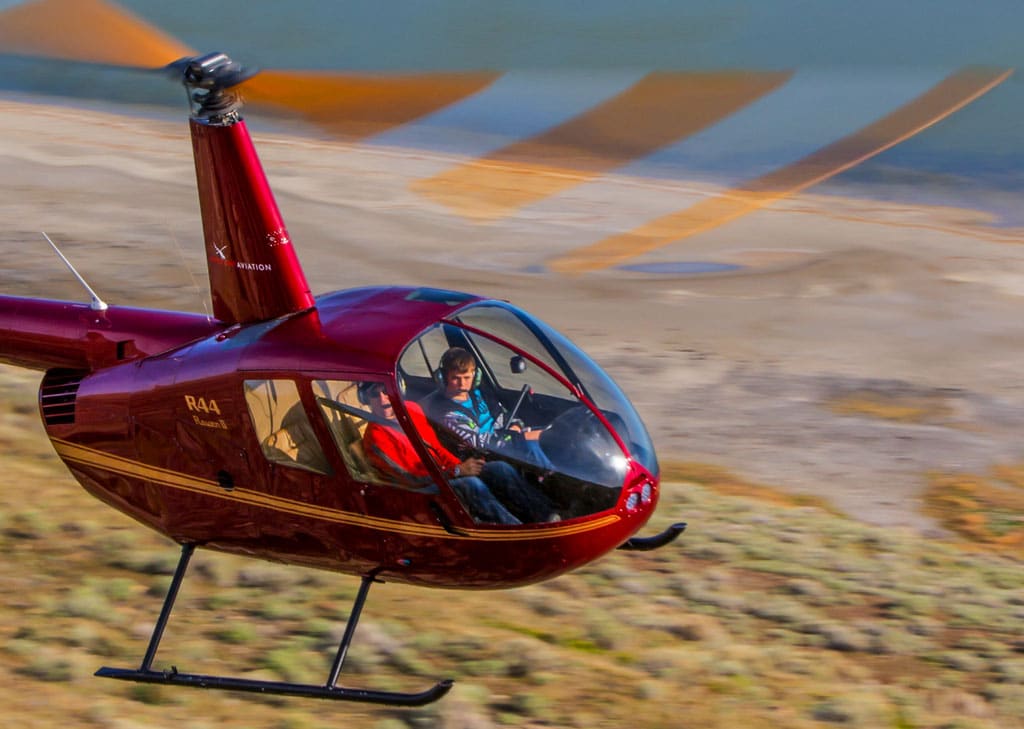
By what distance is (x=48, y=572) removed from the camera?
9859 mm

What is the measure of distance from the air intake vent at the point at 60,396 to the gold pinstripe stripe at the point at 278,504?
6.7 inches

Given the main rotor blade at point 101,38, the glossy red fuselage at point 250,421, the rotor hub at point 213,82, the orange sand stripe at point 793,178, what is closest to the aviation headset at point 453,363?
the glossy red fuselage at point 250,421

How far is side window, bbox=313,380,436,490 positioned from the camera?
7324 millimetres

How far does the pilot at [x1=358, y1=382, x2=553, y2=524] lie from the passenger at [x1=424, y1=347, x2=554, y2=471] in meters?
0.08

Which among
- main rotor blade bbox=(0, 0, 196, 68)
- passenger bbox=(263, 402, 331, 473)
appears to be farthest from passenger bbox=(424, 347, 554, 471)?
main rotor blade bbox=(0, 0, 196, 68)

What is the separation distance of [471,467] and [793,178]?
21827 mm

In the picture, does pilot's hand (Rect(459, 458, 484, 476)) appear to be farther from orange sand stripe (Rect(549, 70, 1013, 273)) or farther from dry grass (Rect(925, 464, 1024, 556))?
orange sand stripe (Rect(549, 70, 1013, 273))

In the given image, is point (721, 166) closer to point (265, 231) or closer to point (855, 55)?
point (855, 55)

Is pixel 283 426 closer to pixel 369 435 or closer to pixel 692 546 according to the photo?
pixel 369 435

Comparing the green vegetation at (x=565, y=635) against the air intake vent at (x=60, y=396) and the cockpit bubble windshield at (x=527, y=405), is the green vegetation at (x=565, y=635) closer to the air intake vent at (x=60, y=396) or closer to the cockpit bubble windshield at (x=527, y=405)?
the air intake vent at (x=60, y=396)

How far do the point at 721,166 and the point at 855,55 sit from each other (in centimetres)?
879

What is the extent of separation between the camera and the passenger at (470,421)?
7.26 m

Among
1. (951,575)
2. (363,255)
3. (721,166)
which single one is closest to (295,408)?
(951,575)

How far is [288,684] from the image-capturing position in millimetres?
7797
